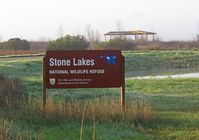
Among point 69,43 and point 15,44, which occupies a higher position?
point 69,43

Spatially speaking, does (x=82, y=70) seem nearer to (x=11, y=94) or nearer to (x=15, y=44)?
(x=11, y=94)

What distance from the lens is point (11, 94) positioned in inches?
583

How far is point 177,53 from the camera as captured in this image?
178 ft

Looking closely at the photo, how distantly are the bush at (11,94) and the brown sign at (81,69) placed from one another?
101 centimetres

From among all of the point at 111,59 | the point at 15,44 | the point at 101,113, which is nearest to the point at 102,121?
the point at 101,113

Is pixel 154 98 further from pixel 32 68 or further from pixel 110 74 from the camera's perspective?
pixel 32 68

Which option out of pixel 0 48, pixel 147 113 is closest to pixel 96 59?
pixel 147 113

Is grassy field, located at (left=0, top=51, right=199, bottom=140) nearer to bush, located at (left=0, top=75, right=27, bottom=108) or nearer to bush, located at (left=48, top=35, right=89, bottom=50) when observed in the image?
bush, located at (left=0, top=75, right=27, bottom=108)

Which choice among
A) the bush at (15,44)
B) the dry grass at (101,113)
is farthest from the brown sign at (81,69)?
the bush at (15,44)

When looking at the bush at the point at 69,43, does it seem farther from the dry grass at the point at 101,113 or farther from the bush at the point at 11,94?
the dry grass at the point at 101,113

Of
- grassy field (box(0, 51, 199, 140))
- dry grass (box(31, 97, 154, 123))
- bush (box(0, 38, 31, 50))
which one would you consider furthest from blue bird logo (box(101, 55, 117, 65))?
bush (box(0, 38, 31, 50))

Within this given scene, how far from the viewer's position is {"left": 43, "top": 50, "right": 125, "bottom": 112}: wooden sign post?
14.2 metres

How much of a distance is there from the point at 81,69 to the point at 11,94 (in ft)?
6.79

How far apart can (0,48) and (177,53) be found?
85.6 feet
